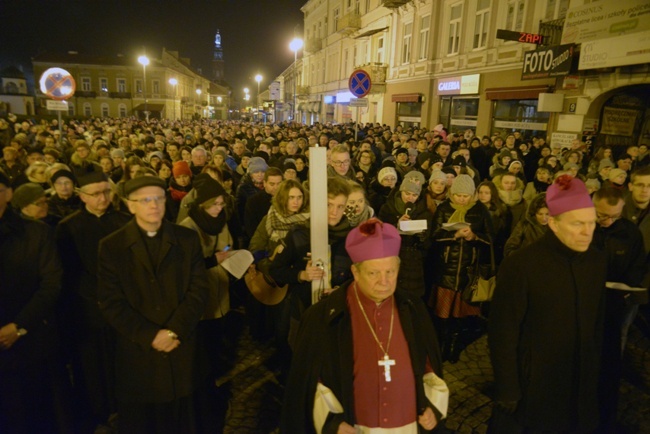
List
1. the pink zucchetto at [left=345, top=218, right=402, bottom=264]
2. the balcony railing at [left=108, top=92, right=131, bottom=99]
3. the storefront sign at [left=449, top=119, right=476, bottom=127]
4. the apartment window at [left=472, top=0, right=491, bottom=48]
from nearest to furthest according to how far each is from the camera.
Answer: the pink zucchetto at [left=345, top=218, right=402, bottom=264]
the apartment window at [left=472, top=0, right=491, bottom=48]
the storefront sign at [left=449, top=119, right=476, bottom=127]
the balcony railing at [left=108, top=92, right=131, bottom=99]

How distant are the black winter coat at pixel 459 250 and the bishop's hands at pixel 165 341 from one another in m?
2.71

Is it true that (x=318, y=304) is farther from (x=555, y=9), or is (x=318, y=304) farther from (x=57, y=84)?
(x=555, y=9)

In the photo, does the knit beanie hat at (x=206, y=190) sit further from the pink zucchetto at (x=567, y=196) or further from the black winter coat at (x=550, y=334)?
the pink zucchetto at (x=567, y=196)

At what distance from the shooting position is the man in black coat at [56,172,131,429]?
3.43 m

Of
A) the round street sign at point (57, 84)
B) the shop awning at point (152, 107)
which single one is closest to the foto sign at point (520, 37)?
the round street sign at point (57, 84)

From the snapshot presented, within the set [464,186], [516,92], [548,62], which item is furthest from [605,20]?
[464,186]

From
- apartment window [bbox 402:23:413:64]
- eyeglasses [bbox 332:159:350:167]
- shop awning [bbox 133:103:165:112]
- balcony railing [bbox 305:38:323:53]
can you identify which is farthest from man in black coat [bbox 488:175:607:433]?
shop awning [bbox 133:103:165:112]

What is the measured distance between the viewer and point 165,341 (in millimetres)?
2721

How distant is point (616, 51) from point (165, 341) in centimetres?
1283

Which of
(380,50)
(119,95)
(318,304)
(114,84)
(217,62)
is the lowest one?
(318,304)

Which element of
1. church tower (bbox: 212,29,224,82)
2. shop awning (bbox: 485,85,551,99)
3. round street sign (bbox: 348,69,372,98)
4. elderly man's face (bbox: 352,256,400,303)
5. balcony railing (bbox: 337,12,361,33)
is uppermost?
church tower (bbox: 212,29,224,82)

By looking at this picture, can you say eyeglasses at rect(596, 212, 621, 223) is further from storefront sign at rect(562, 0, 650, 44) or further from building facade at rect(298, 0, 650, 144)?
storefront sign at rect(562, 0, 650, 44)

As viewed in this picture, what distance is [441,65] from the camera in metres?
21.1

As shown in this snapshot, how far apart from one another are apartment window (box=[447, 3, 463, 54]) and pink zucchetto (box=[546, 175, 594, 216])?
1940 centimetres
